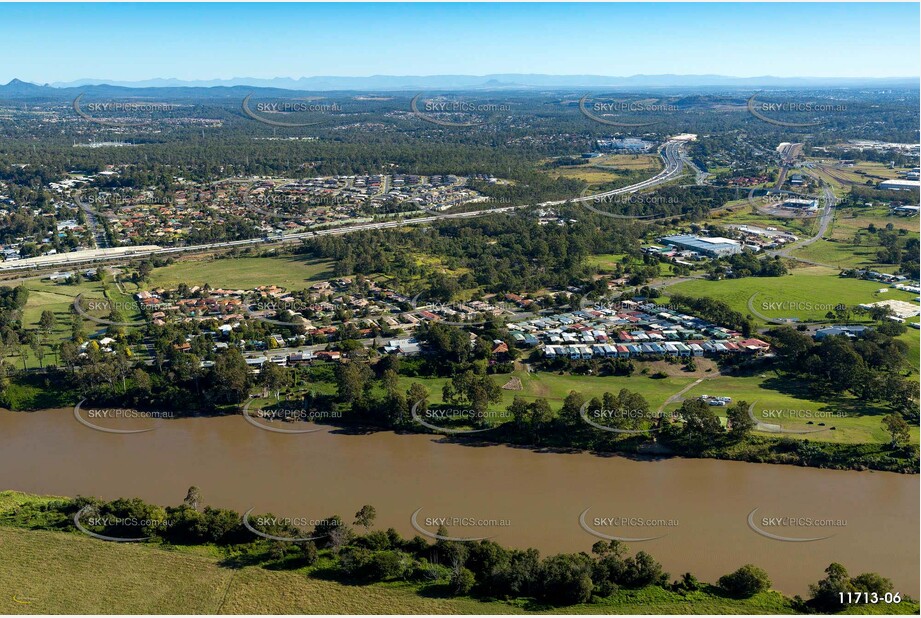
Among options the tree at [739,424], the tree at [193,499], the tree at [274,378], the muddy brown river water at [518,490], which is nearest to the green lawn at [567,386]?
the tree at [739,424]

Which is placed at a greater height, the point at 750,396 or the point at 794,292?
the point at 794,292

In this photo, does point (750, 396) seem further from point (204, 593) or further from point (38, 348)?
point (38, 348)

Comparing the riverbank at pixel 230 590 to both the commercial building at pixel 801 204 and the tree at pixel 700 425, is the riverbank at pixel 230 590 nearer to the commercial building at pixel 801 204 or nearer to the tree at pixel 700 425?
the tree at pixel 700 425

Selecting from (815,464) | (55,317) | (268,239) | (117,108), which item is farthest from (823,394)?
(117,108)

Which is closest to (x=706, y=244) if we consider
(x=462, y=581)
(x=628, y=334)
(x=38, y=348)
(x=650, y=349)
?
(x=628, y=334)

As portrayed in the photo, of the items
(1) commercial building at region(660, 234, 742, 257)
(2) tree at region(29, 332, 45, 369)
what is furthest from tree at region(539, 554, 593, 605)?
(1) commercial building at region(660, 234, 742, 257)

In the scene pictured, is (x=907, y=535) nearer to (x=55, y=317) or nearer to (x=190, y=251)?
(x=55, y=317)

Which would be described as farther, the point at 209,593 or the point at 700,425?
the point at 700,425
